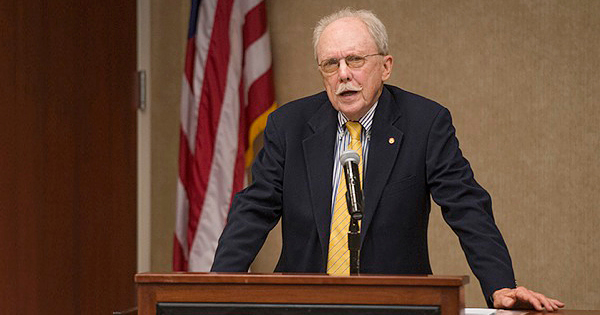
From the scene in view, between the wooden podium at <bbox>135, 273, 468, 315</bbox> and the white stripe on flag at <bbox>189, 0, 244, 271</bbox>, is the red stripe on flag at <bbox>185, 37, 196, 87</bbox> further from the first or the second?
the wooden podium at <bbox>135, 273, 468, 315</bbox>

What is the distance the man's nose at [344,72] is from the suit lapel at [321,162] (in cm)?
17

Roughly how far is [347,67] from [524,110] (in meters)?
1.86

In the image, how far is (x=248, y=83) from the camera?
15.5ft

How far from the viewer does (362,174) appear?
2824mm

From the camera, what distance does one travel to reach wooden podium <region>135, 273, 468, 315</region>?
5.87 ft

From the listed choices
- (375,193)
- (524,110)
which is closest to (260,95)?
(524,110)

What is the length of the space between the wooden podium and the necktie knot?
112 centimetres

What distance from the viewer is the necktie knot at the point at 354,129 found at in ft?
9.57

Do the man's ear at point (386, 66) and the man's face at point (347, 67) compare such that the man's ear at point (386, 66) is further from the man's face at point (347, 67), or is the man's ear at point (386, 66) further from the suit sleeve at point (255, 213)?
the suit sleeve at point (255, 213)

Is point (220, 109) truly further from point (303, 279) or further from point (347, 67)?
point (303, 279)
